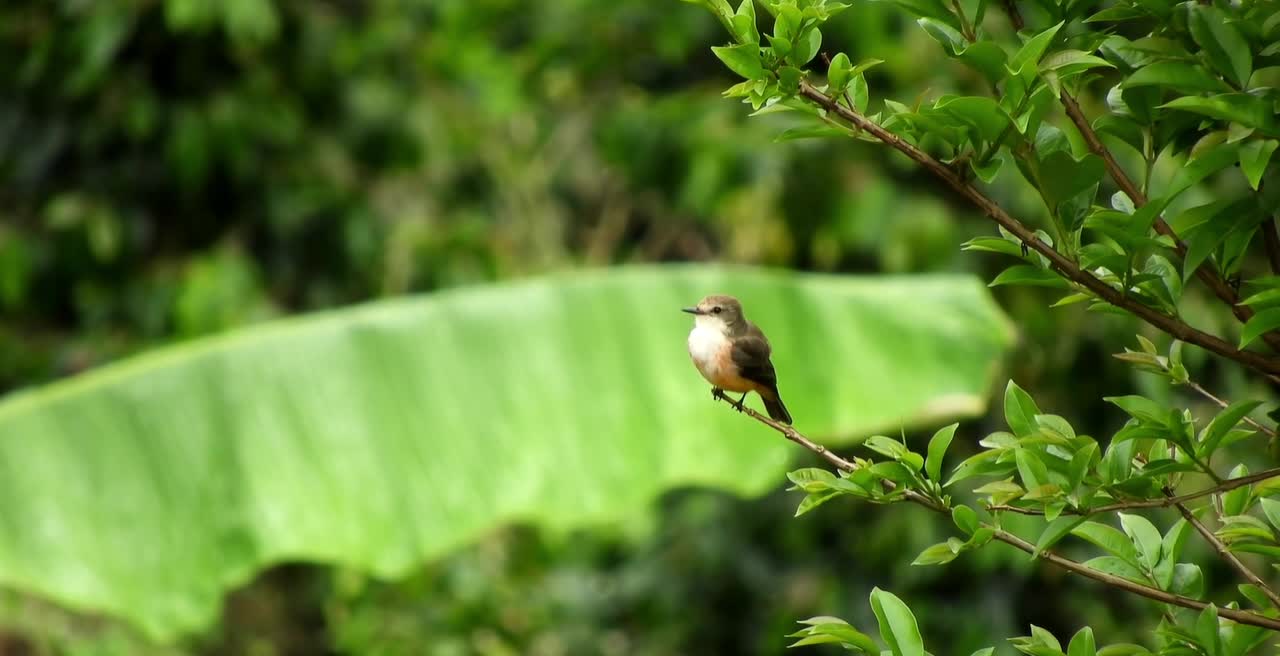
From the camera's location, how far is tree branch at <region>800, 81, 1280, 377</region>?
1665 millimetres

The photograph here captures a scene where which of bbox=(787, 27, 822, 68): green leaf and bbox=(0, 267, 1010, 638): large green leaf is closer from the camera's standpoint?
bbox=(787, 27, 822, 68): green leaf

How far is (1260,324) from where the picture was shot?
1.68 meters

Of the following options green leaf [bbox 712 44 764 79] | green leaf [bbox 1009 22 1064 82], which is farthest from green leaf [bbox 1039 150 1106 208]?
green leaf [bbox 712 44 764 79]

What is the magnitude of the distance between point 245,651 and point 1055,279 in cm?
700

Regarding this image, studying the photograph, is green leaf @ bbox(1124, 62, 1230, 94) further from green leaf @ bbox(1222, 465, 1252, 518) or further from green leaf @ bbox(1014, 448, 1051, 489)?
green leaf @ bbox(1222, 465, 1252, 518)

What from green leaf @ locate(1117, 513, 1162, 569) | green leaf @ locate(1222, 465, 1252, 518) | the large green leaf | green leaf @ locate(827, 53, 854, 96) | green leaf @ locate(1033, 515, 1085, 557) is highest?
green leaf @ locate(827, 53, 854, 96)

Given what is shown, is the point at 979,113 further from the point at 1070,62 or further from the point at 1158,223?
the point at 1158,223

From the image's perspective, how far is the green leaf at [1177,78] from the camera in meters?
1.62

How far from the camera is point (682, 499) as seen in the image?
7.25m

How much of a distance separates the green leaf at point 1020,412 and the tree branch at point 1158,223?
25 centimetres

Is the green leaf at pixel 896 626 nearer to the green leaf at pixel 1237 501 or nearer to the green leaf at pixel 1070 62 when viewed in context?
the green leaf at pixel 1237 501

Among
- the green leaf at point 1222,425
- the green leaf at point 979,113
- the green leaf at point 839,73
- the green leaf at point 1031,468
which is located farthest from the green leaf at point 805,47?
the green leaf at point 1222,425

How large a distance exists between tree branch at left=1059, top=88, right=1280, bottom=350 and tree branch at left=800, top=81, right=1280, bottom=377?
0.19ft

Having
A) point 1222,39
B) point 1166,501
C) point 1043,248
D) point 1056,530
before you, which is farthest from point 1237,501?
point 1222,39
